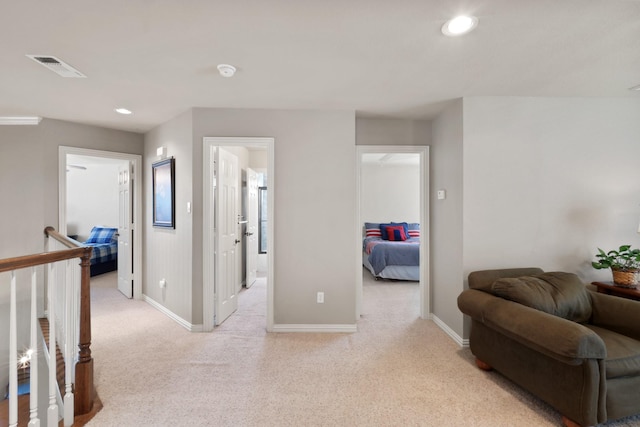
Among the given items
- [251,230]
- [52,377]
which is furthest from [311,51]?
[251,230]

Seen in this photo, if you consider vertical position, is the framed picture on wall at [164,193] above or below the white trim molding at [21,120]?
below

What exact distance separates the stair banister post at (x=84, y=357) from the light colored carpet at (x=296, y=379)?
14cm

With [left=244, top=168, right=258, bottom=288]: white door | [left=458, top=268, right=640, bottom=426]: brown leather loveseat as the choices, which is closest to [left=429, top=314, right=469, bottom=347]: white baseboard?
[left=458, top=268, right=640, bottom=426]: brown leather loveseat

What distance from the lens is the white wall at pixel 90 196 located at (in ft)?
22.0

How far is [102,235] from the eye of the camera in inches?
244

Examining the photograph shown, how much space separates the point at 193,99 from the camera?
9.03 feet

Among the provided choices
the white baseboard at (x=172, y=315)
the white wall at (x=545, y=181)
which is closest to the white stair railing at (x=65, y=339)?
the white baseboard at (x=172, y=315)

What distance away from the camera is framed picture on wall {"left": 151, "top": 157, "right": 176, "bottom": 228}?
327 cm

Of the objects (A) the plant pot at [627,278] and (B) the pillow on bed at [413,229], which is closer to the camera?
(A) the plant pot at [627,278]

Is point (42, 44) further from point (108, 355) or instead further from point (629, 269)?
point (629, 269)

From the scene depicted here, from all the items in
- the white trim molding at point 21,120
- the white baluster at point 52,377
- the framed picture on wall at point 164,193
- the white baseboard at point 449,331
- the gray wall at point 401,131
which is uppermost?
the white trim molding at point 21,120

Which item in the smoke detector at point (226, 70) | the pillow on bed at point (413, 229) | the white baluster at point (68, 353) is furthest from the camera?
the pillow on bed at point (413, 229)

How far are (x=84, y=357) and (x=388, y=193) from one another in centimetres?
612

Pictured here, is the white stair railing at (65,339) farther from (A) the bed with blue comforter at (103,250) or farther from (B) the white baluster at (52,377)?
(A) the bed with blue comforter at (103,250)
